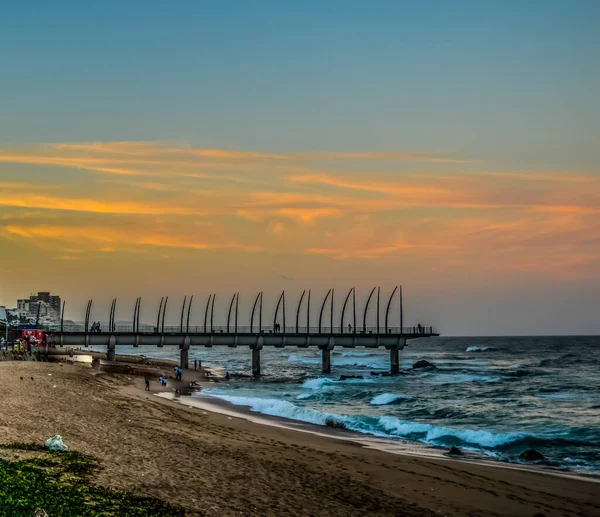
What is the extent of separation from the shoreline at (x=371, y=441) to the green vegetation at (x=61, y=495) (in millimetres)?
17345

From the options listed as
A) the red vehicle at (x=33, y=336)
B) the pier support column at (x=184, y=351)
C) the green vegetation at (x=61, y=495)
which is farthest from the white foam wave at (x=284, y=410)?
the red vehicle at (x=33, y=336)

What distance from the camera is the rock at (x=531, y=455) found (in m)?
32.5

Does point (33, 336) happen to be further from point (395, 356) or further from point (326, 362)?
point (395, 356)

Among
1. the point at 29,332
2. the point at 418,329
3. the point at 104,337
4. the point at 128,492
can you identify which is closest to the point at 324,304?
the point at 418,329

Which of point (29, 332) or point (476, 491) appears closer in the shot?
point (476, 491)

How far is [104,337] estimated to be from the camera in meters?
94.7

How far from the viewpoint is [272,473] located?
2256 centimetres

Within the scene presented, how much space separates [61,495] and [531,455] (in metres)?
24.8

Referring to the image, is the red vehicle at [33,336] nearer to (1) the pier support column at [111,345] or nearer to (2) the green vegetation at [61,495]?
(1) the pier support column at [111,345]

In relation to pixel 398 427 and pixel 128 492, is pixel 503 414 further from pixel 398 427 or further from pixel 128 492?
pixel 128 492

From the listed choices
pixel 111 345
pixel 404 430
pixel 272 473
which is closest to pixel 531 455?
pixel 404 430

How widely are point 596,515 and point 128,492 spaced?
1463 cm

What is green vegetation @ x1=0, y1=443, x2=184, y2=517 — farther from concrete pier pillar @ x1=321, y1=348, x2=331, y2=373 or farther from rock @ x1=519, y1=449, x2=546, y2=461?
concrete pier pillar @ x1=321, y1=348, x2=331, y2=373

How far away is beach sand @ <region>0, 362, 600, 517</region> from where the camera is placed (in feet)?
60.6
